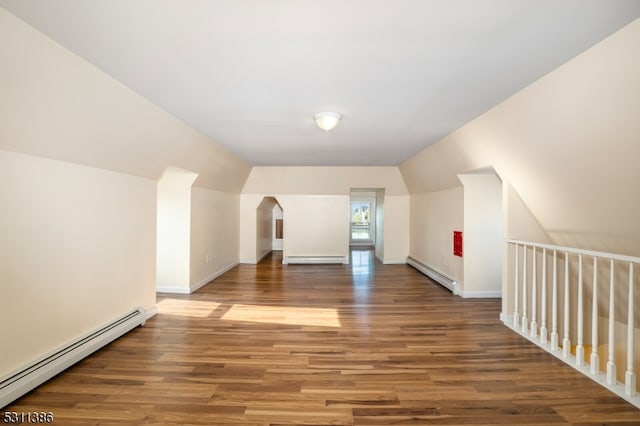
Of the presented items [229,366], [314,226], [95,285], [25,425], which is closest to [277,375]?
[229,366]

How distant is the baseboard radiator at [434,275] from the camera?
504 cm

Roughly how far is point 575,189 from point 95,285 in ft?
15.1

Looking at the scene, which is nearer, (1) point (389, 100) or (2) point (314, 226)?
(1) point (389, 100)

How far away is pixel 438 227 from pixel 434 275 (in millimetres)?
958

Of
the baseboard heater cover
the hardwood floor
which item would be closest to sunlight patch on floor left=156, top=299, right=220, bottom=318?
the hardwood floor

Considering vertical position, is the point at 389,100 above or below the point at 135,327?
above

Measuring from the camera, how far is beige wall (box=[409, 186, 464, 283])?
4.99 metres

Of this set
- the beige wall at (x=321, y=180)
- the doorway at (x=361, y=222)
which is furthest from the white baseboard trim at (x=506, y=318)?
the doorway at (x=361, y=222)

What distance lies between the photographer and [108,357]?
2.68m

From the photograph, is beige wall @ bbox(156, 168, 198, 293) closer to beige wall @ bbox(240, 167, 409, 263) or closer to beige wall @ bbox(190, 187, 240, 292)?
beige wall @ bbox(190, 187, 240, 292)

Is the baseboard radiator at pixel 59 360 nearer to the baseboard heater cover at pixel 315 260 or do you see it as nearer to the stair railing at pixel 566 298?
the stair railing at pixel 566 298

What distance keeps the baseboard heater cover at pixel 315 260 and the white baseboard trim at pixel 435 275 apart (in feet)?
5.72

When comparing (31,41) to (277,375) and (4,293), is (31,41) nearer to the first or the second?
(4,293)

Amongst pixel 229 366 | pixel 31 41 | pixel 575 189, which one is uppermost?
pixel 31 41
